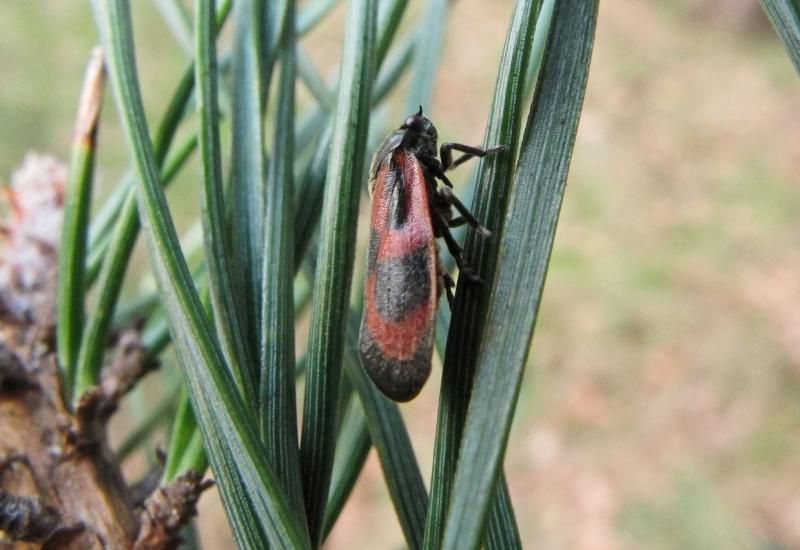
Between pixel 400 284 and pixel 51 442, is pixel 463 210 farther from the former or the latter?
pixel 51 442

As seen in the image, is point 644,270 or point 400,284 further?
point 644,270

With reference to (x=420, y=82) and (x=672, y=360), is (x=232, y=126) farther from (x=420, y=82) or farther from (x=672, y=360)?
(x=672, y=360)

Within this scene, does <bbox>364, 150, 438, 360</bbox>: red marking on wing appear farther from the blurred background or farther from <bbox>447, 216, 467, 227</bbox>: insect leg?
the blurred background

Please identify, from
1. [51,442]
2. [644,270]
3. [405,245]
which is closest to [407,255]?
[405,245]

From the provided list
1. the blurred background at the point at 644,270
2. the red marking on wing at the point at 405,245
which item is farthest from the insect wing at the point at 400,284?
the blurred background at the point at 644,270

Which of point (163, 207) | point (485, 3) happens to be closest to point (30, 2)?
point (485, 3)

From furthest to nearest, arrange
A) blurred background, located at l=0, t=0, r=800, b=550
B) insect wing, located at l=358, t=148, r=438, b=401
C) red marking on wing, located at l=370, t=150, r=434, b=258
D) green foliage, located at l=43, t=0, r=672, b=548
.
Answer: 1. blurred background, located at l=0, t=0, r=800, b=550
2. red marking on wing, located at l=370, t=150, r=434, b=258
3. insect wing, located at l=358, t=148, r=438, b=401
4. green foliage, located at l=43, t=0, r=672, b=548

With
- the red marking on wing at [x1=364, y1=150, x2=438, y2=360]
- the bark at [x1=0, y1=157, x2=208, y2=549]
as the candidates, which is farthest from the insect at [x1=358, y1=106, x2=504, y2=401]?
Result: the bark at [x1=0, y1=157, x2=208, y2=549]
